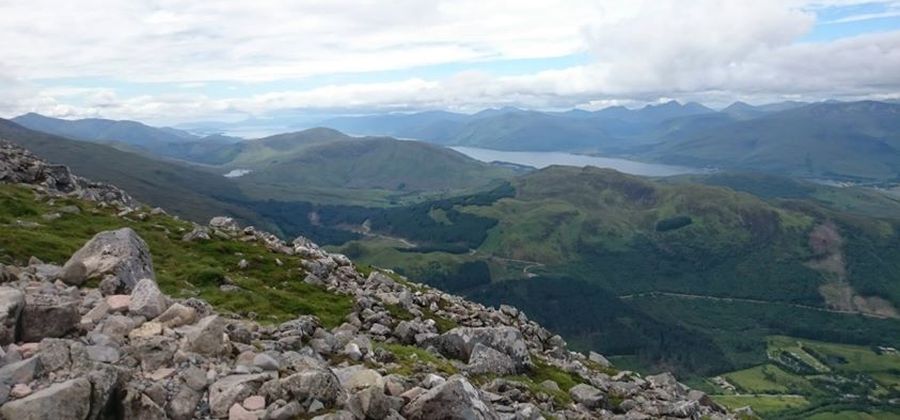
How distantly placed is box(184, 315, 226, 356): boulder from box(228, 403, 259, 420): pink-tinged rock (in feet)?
10.2

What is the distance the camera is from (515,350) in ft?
124

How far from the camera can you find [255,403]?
1584 cm

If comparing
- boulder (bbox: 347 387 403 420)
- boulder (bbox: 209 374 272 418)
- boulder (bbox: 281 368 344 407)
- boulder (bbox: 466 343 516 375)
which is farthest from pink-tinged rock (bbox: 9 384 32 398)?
boulder (bbox: 466 343 516 375)

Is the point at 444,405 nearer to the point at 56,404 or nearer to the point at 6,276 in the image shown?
the point at 56,404

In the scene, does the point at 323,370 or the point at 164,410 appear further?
the point at 323,370

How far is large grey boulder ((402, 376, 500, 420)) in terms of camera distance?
18125 mm

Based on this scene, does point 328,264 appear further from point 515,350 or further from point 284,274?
point 515,350

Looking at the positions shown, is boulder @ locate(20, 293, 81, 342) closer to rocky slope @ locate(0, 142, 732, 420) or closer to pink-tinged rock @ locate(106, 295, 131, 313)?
rocky slope @ locate(0, 142, 732, 420)

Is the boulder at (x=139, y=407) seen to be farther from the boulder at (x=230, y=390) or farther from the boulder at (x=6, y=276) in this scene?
the boulder at (x=6, y=276)

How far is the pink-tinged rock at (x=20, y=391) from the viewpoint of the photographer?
1391 centimetres

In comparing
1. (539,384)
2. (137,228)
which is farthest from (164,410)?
(137,228)

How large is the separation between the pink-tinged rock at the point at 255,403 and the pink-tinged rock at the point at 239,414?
0.56 feet

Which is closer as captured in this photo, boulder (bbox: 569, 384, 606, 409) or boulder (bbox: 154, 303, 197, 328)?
boulder (bbox: 154, 303, 197, 328)

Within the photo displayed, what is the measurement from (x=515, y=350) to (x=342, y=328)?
33.5ft
